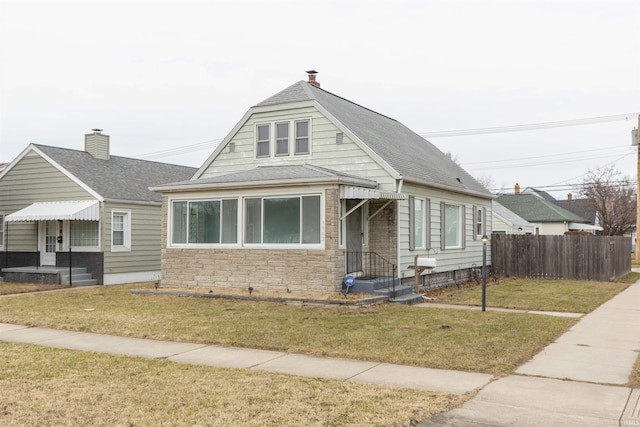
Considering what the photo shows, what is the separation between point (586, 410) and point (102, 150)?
69.3 feet

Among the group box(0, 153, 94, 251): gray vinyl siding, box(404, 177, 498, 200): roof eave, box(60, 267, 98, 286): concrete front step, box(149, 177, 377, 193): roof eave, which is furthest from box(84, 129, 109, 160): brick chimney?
box(404, 177, 498, 200): roof eave

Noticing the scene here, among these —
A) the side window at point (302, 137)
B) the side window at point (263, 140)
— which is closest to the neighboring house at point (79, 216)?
the side window at point (263, 140)

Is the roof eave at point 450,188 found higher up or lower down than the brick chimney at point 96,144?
lower down

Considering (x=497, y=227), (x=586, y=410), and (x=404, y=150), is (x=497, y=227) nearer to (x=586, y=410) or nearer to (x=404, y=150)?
(x=404, y=150)

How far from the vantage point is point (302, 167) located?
16.4m

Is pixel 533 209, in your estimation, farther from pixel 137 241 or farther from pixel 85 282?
pixel 85 282

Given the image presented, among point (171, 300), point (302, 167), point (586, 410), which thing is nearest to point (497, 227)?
point (302, 167)

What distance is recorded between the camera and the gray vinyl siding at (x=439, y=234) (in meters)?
16.0

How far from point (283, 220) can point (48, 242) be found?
1106 centimetres

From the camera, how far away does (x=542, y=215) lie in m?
40.5

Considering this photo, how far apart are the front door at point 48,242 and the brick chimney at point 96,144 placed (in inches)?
130

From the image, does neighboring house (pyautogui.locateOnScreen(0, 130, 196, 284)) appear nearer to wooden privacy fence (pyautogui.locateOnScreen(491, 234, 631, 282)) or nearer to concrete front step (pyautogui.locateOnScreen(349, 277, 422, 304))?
concrete front step (pyautogui.locateOnScreen(349, 277, 422, 304))

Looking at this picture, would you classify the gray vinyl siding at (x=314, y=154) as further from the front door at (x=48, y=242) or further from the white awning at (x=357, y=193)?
the front door at (x=48, y=242)

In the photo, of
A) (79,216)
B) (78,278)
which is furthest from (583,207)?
(79,216)
